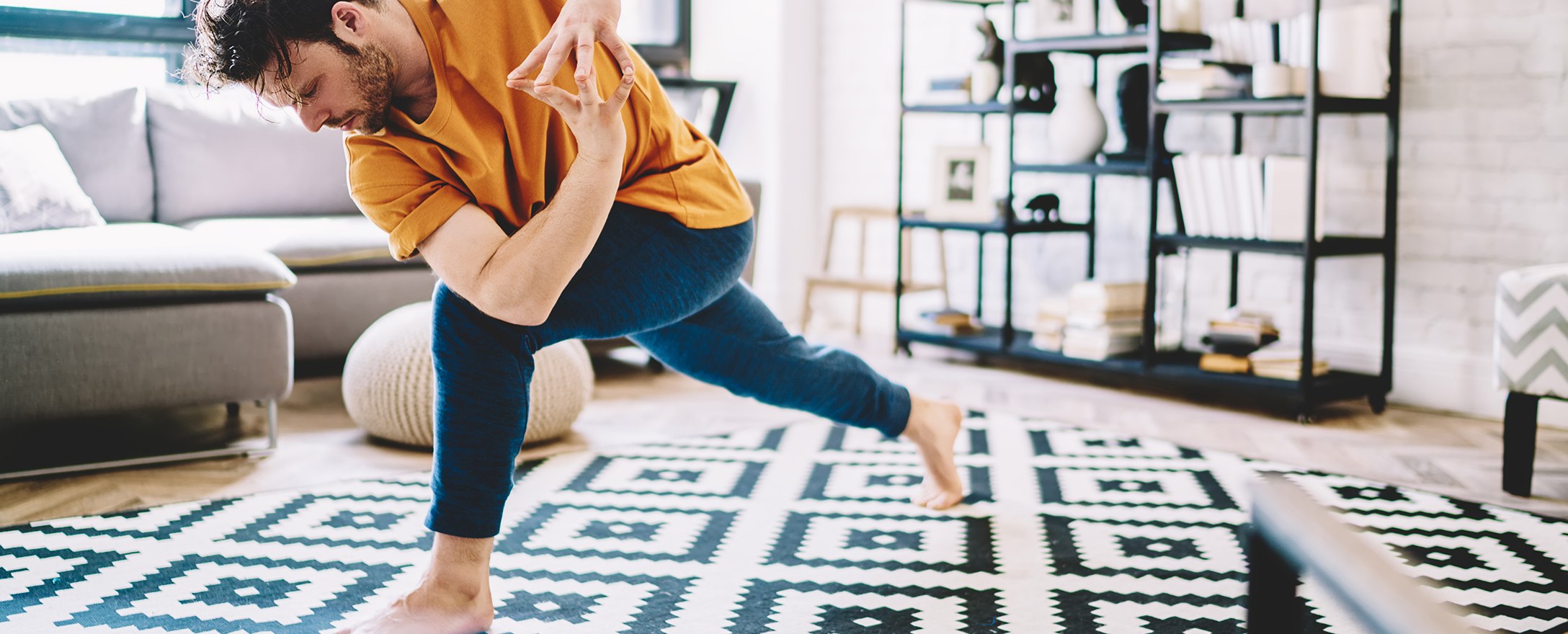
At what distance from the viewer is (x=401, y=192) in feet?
4.80

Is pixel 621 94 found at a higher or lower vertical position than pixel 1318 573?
higher

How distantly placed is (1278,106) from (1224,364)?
641 mm

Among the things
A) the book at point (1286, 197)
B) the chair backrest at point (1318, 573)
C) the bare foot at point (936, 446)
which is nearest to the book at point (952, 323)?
the book at point (1286, 197)

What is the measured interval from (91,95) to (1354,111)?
3284 millimetres

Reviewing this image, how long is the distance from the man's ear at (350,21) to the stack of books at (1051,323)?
2.59 meters

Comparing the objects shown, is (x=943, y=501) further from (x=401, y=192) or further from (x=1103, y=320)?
(x=1103, y=320)

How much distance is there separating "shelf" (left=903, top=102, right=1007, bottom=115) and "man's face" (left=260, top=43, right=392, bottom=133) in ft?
8.49

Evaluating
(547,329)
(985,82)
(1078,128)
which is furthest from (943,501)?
(985,82)

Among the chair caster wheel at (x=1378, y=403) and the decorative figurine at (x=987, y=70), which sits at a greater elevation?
the decorative figurine at (x=987, y=70)

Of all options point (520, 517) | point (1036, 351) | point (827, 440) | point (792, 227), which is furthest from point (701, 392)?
point (792, 227)

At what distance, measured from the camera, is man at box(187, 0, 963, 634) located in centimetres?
135

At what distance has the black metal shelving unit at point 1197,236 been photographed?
3.06 m

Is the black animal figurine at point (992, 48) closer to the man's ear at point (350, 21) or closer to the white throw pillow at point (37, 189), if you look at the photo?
the white throw pillow at point (37, 189)

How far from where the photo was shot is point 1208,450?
9.03 ft
